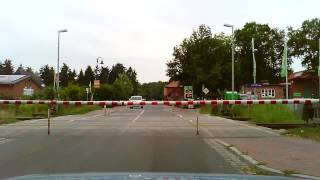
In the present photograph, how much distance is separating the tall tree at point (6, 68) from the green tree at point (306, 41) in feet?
345

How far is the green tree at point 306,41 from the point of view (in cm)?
10090

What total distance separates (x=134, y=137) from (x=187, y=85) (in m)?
63.4

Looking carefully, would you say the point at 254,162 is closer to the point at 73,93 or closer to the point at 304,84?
the point at 73,93

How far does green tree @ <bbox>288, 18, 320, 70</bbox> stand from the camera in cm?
10090

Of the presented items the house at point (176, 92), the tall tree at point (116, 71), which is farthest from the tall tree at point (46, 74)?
the house at point (176, 92)

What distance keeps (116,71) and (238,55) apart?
76967 millimetres

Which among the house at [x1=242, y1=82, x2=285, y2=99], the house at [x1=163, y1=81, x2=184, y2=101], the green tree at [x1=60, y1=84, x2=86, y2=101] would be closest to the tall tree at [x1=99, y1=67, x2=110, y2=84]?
the house at [x1=163, y1=81, x2=184, y2=101]

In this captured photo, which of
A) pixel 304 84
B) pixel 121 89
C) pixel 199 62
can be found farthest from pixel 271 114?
pixel 304 84

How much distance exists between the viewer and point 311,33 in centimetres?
10262

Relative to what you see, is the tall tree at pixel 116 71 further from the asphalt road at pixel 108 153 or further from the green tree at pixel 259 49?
the asphalt road at pixel 108 153

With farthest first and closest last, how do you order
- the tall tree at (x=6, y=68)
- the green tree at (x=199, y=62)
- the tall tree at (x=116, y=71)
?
the tall tree at (x=6, y=68) → the tall tree at (x=116, y=71) → the green tree at (x=199, y=62)

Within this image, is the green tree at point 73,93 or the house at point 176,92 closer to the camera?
the green tree at point 73,93

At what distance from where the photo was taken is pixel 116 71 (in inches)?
7347

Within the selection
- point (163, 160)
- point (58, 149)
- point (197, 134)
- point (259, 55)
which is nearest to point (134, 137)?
point (197, 134)
